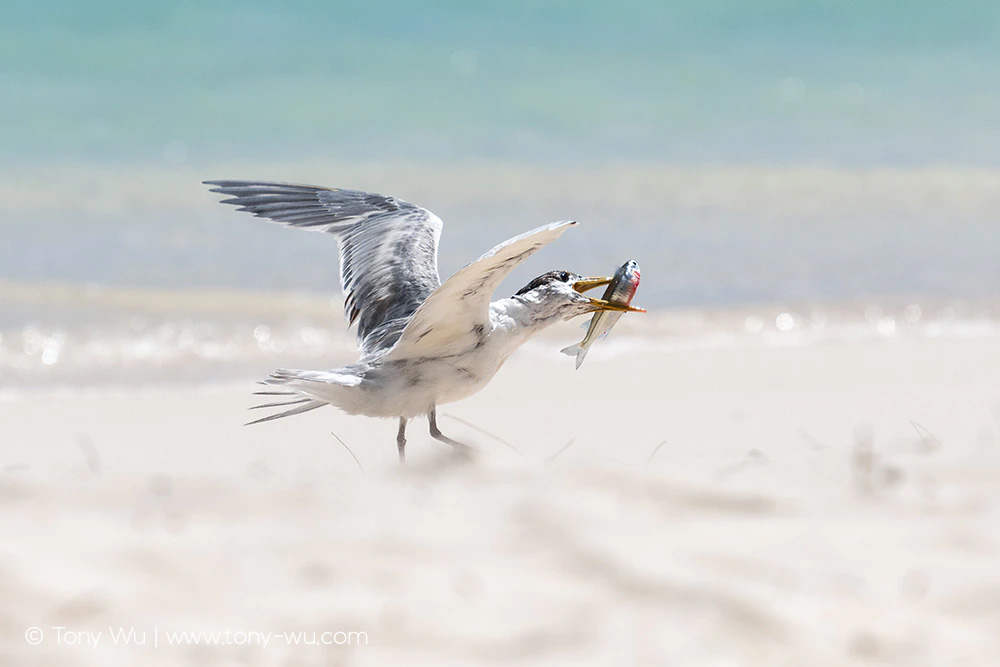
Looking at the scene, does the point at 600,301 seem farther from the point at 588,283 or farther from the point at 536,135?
the point at 536,135

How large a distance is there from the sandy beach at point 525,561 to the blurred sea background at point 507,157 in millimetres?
4912

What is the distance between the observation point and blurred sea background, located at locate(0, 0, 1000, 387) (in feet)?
31.5

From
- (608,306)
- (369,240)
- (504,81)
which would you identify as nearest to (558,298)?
(608,306)

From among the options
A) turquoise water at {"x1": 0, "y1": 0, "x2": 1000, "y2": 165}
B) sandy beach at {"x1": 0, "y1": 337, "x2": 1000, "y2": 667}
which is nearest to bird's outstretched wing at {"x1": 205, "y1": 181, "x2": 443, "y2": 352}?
sandy beach at {"x1": 0, "y1": 337, "x2": 1000, "y2": 667}

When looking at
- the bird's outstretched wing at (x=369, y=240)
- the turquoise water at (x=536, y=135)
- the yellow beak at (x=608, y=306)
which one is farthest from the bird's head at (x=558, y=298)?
the turquoise water at (x=536, y=135)

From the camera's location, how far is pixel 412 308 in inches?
186

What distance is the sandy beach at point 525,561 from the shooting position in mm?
2219

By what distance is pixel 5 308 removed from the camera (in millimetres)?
9422

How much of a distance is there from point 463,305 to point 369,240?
4.08 feet

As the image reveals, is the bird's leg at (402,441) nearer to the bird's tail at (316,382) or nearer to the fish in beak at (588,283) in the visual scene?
the bird's tail at (316,382)

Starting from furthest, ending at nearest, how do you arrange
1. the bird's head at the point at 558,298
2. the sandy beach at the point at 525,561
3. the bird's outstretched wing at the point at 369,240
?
the bird's outstretched wing at the point at 369,240, the bird's head at the point at 558,298, the sandy beach at the point at 525,561

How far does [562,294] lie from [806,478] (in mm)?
1216

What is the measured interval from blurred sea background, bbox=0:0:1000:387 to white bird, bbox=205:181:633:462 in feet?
10.0

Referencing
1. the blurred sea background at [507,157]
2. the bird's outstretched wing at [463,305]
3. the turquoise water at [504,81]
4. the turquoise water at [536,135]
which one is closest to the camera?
the bird's outstretched wing at [463,305]
